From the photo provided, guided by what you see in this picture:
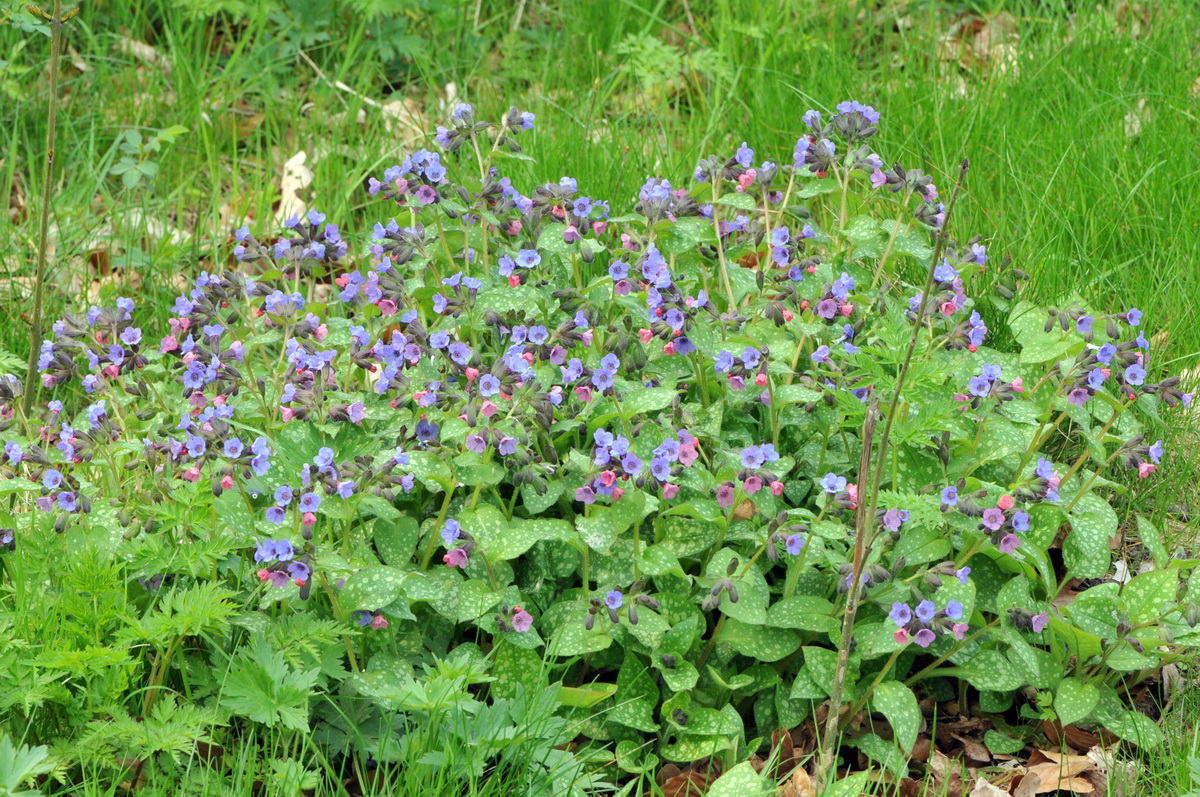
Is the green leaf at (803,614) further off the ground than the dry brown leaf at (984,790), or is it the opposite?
the green leaf at (803,614)

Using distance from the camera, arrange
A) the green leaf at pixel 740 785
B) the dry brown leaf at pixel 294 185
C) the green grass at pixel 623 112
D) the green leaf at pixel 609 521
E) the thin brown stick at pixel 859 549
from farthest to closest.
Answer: the dry brown leaf at pixel 294 185 → the green grass at pixel 623 112 → the green leaf at pixel 609 521 → the green leaf at pixel 740 785 → the thin brown stick at pixel 859 549

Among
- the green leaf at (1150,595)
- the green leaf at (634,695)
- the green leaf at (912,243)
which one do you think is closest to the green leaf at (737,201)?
the green leaf at (912,243)

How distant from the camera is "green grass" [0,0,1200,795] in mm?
3354

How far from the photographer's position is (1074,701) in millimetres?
2207

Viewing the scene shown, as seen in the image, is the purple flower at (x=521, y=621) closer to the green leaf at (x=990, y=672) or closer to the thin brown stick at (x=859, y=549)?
the thin brown stick at (x=859, y=549)

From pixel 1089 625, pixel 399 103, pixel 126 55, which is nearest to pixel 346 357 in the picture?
pixel 1089 625

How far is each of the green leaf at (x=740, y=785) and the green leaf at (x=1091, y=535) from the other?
0.84 meters

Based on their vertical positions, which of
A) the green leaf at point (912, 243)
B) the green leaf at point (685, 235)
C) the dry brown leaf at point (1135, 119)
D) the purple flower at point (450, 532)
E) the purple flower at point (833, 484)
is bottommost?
the purple flower at point (450, 532)

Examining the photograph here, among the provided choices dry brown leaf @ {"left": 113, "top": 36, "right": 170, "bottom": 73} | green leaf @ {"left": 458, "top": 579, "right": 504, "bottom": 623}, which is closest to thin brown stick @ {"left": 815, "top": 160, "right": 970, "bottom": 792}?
green leaf @ {"left": 458, "top": 579, "right": 504, "bottom": 623}

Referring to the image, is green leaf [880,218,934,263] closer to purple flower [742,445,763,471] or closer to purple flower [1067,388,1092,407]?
purple flower [1067,388,1092,407]

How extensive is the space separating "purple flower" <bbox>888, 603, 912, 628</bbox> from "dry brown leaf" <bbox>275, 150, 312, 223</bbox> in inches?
109

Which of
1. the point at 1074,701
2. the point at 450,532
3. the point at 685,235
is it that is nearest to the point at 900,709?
the point at 1074,701

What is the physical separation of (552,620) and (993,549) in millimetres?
948

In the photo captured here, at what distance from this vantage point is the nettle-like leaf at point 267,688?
1.93 meters
